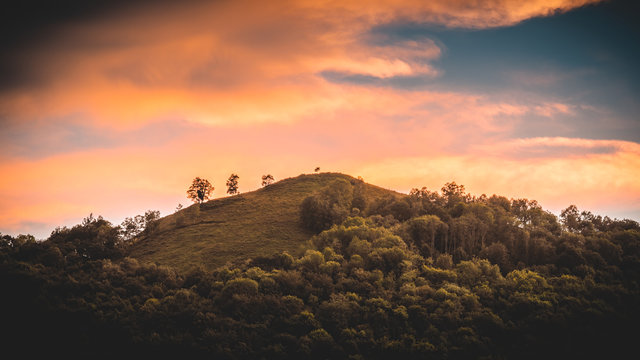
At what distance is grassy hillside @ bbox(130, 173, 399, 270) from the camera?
121375 mm

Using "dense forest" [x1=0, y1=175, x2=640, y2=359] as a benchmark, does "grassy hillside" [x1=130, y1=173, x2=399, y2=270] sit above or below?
above

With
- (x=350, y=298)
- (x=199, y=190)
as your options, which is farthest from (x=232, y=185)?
(x=350, y=298)

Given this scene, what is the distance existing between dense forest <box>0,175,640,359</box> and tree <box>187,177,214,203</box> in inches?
1568

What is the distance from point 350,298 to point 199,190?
91.9 metres

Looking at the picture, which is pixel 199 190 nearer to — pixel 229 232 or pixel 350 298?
pixel 229 232

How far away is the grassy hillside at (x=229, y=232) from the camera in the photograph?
121 metres

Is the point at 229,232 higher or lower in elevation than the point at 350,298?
higher

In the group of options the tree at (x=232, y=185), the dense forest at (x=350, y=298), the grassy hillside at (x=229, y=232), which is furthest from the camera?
the tree at (x=232, y=185)

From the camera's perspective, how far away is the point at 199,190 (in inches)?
6481

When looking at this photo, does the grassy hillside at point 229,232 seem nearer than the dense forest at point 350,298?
No

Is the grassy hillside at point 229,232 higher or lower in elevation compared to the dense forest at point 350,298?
higher

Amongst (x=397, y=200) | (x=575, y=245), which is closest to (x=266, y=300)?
(x=397, y=200)

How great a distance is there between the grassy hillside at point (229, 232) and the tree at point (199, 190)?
3.45m

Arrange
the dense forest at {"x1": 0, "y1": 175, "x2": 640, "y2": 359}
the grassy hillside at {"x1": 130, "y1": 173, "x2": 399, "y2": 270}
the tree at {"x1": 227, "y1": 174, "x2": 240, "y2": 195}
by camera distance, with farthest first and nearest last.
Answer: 1. the tree at {"x1": 227, "y1": 174, "x2": 240, "y2": 195}
2. the grassy hillside at {"x1": 130, "y1": 173, "x2": 399, "y2": 270}
3. the dense forest at {"x1": 0, "y1": 175, "x2": 640, "y2": 359}
